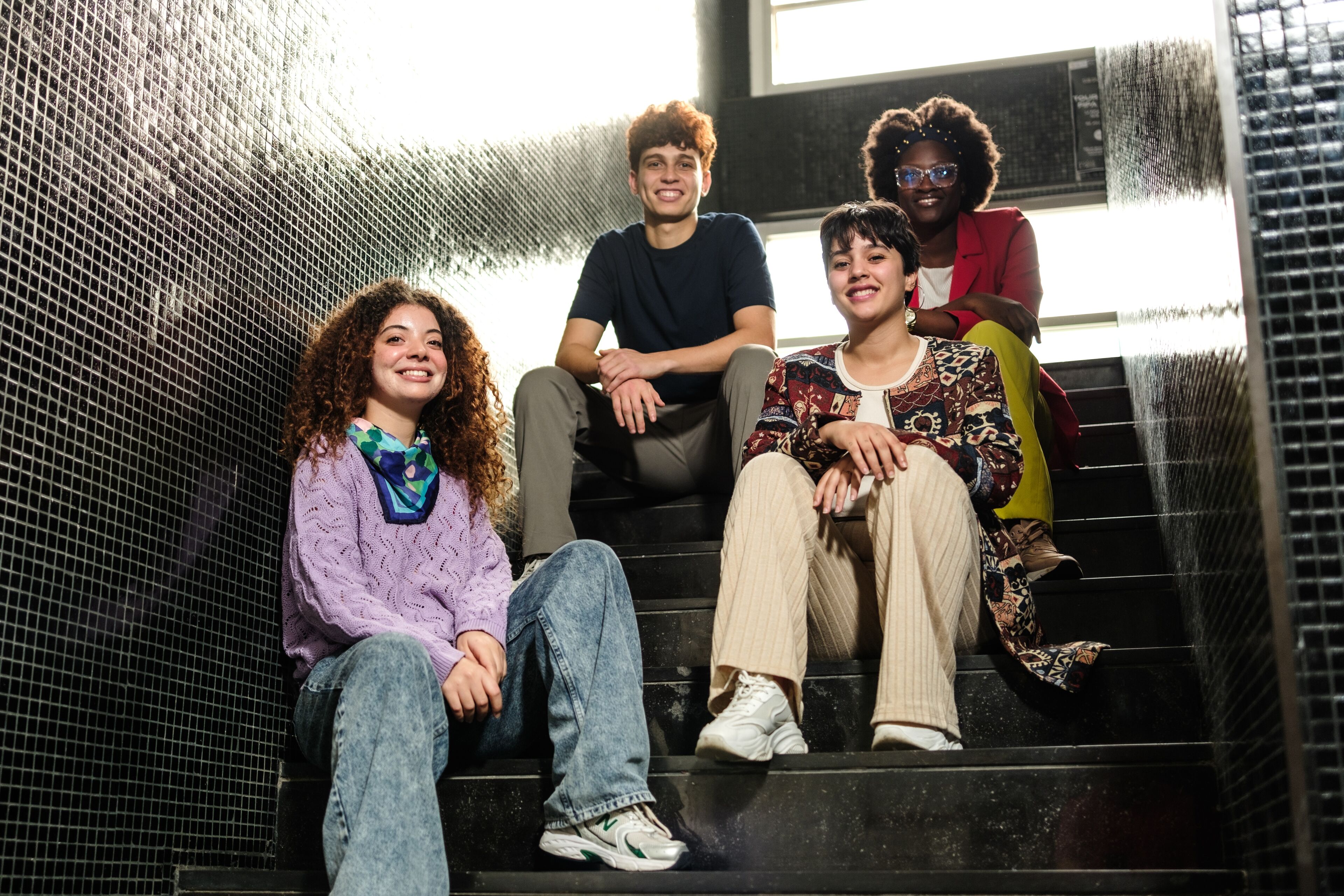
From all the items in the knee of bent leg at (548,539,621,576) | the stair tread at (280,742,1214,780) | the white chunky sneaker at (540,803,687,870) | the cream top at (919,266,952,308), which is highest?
the cream top at (919,266,952,308)

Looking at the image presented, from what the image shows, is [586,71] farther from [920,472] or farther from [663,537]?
[920,472]

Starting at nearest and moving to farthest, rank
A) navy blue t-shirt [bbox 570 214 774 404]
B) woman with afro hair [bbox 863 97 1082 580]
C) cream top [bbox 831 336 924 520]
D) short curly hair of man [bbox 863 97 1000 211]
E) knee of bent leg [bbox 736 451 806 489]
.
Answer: knee of bent leg [bbox 736 451 806 489]
cream top [bbox 831 336 924 520]
woman with afro hair [bbox 863 97 1082 580]
navy blue t-shirt [bbox 570 214 774 404]
short curly hair of man [bbox 863 97 1000 211]

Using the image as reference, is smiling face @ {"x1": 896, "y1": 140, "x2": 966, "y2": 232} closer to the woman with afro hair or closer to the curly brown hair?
the woman with afro hair

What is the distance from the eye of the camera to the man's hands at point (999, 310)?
8.77 feet

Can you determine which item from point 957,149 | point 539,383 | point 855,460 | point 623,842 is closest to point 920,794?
point 623,842

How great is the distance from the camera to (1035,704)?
1.76m

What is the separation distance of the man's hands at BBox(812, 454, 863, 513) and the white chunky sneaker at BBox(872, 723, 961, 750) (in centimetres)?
34

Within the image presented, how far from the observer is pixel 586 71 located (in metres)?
3.98

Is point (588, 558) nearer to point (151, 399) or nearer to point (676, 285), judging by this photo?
point (151, 399)

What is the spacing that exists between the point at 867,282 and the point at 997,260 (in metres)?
1.04

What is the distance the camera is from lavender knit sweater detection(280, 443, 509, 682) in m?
1.64

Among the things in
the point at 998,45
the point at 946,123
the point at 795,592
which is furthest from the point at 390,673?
the point at 998,45

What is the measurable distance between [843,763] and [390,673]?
0.59m

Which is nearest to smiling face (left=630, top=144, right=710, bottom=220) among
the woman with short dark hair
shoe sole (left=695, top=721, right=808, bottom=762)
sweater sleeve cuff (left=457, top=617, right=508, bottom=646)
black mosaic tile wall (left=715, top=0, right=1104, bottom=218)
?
the woman with short dark hair
